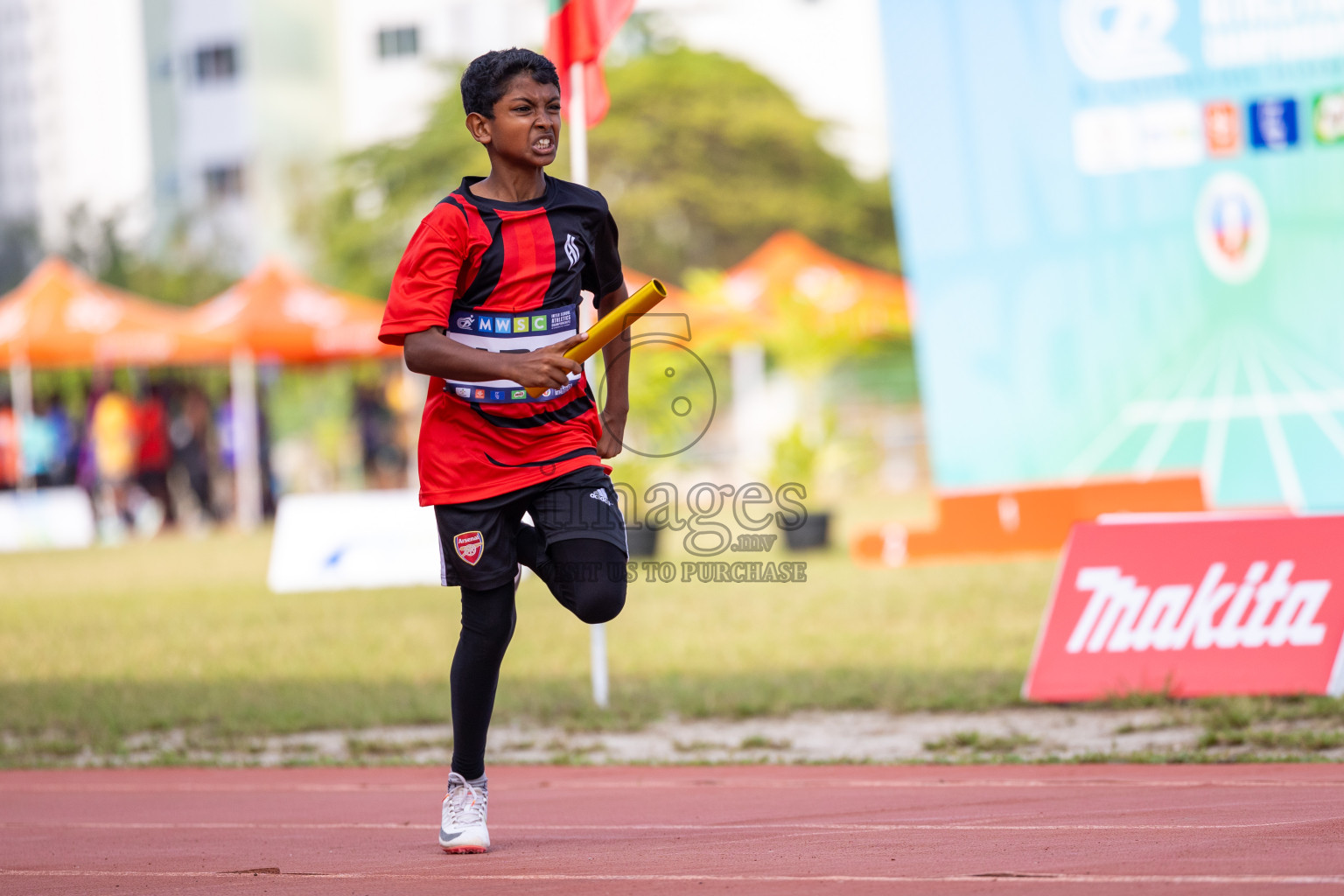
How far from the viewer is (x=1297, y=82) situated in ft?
50.6

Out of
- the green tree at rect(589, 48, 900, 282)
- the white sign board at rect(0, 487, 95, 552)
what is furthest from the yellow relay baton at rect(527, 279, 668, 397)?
the green tree at rect(589, 48, 900, 282)

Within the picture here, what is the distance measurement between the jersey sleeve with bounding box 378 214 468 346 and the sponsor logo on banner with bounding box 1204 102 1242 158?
1259cm

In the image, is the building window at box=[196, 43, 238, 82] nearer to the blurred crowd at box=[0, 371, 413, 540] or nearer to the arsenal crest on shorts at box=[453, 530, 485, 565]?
the blurred crowd at box=[0, 371, 413, 540]

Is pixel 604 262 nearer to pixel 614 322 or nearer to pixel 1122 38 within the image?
pixel 614 322

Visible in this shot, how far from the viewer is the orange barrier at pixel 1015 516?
14.7 m

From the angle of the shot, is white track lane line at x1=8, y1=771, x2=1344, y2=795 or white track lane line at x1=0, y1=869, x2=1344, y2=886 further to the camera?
white track lane line at x1=8, y1=771, x2=1344, y2=795

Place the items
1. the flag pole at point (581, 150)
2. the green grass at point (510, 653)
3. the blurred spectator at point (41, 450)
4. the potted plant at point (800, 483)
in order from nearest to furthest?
the flag pole at point (581, 150) → the green grass at point (510, 653) → the potted plant at point (800, 483) → the blurred spectator at point (41, 450)

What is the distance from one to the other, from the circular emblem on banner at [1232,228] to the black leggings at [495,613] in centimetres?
1236

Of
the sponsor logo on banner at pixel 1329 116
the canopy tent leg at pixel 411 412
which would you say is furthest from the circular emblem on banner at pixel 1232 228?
the canopy tent leg at pixel 411 412

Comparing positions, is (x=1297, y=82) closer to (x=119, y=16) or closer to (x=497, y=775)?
(x=497, y=775)

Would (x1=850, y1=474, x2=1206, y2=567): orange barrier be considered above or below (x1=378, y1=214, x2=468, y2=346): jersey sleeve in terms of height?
below

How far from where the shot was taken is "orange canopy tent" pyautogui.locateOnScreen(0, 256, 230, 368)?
23.2m

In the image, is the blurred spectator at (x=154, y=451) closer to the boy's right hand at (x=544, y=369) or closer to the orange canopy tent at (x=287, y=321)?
the orange canopy tent at (x=287, y=321)

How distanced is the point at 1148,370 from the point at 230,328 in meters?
13.2
